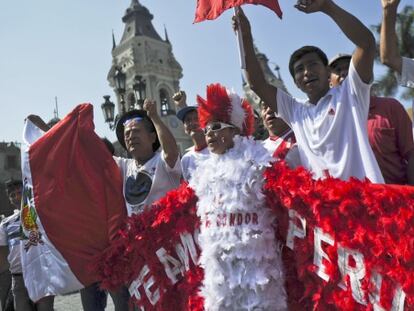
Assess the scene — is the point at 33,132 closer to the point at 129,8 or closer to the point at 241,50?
the point at 241,50

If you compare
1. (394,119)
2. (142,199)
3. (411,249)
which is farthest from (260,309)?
(394,119)

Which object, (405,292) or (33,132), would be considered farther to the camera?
(33,132)

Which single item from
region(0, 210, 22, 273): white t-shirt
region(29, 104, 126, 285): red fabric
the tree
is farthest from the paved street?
the tree

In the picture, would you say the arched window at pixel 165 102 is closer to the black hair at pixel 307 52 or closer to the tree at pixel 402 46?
the tree at pixel 402 46

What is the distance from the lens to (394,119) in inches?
110

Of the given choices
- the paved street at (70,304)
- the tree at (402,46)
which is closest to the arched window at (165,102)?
the tree at (402,46)

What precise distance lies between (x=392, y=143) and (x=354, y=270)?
0.97 m

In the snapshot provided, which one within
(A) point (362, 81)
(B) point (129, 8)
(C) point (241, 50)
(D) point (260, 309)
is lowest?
(D) point (260, 309)

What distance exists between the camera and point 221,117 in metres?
2.77

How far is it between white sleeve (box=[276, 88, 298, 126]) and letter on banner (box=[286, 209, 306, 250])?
64cm

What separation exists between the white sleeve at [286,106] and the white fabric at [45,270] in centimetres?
189

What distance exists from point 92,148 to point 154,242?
102 centimetres

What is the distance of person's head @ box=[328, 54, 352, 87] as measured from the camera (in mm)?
3221

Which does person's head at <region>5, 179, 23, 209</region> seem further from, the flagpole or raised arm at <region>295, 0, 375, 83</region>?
raised arm at <region>295, 0, 375, 83</region>
